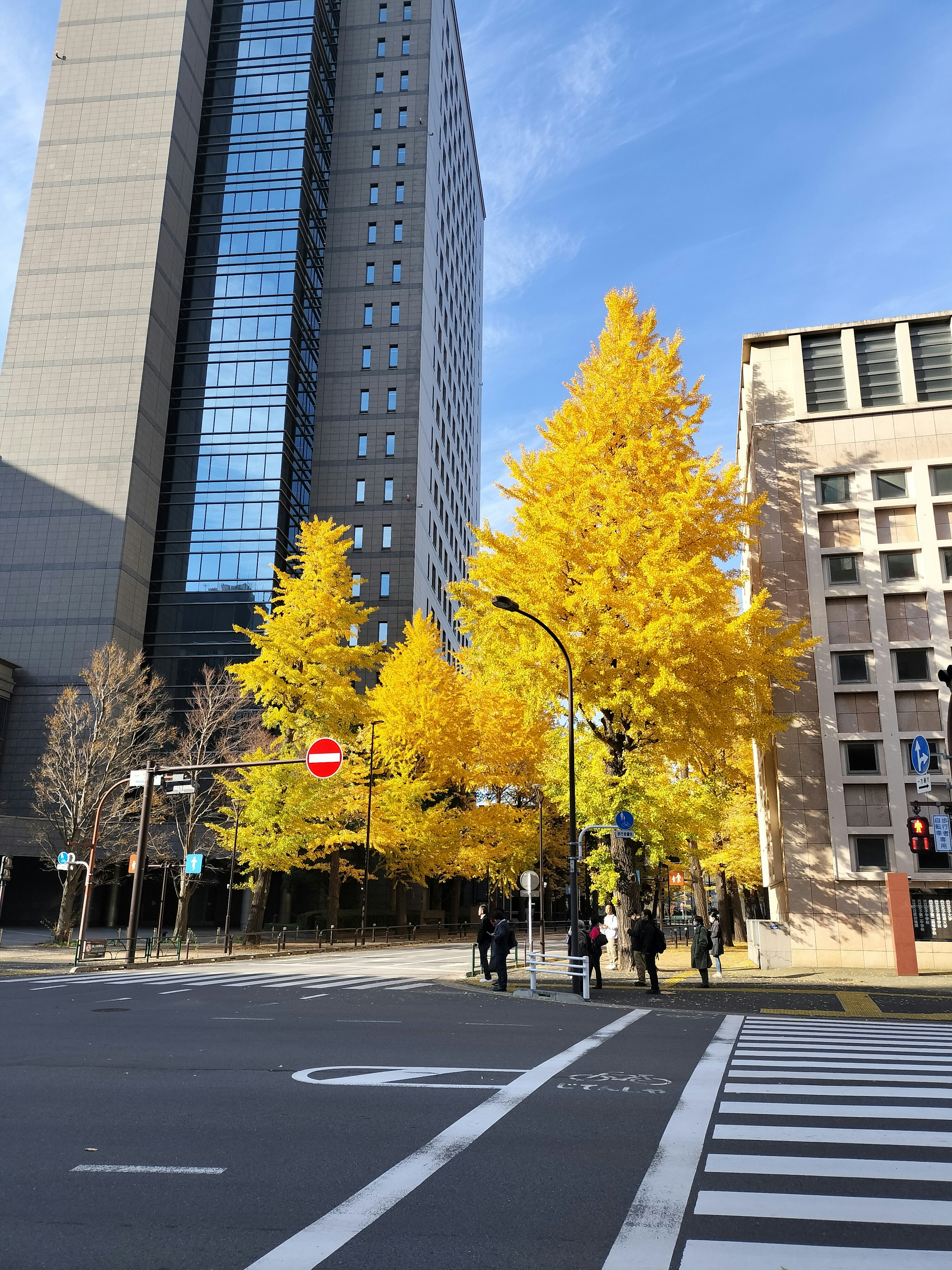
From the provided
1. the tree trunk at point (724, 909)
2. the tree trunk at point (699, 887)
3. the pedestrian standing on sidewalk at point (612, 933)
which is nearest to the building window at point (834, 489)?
the pedestrian standing on sidewalk at point (612, 933)

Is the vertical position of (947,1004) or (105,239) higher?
(105,239)

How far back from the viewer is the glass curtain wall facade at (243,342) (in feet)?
172

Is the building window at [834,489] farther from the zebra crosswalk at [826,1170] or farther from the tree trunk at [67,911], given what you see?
the tree trunk at [67,911]

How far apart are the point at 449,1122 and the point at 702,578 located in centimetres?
1449

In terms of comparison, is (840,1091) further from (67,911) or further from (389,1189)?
(67,911)

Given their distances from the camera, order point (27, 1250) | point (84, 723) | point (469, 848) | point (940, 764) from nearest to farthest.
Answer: point (27, 1250) < point (940, 764) < point (84, 723) < point (469, 848)

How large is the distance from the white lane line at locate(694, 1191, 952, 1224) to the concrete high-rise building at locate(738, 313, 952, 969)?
1845 cm

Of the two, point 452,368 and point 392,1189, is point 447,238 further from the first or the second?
point 392,1189

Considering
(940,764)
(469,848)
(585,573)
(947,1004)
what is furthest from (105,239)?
(947,1004)

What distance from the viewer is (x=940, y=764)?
25250mm

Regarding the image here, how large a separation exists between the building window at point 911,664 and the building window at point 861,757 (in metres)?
2.06

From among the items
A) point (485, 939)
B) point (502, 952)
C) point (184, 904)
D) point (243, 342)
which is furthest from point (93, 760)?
point (243, 342)

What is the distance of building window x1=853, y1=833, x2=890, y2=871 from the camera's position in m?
24.6

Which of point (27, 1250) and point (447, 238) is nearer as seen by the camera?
point (27, 1250)
